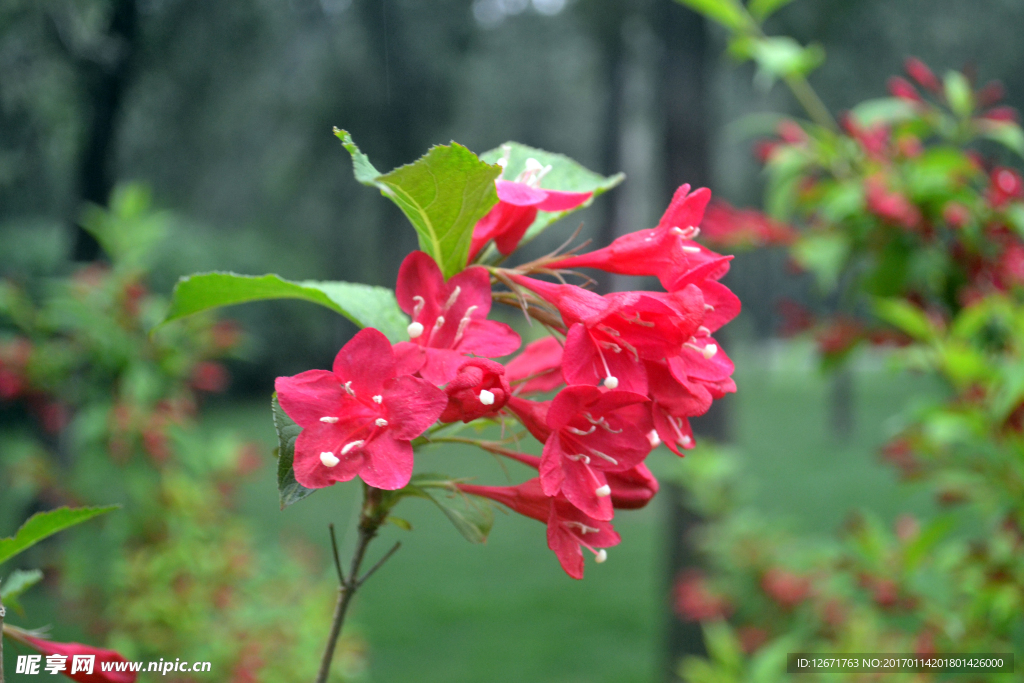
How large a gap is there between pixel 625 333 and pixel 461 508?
0.51ft

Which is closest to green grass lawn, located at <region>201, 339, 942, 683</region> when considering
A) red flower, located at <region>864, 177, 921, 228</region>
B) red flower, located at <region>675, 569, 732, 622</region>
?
red flower, located at <region>675, 569, 732, 622</region>

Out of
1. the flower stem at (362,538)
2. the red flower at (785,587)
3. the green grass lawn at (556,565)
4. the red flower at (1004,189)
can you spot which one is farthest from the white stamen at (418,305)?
the green grass lawn at (556,565)

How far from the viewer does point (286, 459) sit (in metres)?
0.35

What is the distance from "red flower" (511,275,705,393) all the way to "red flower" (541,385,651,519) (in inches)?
0.5

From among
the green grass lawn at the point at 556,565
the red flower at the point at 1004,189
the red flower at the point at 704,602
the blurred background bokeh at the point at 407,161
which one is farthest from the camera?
the green grass lawn at the point at 556,565

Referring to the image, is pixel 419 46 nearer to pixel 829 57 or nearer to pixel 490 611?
pixel 829 57

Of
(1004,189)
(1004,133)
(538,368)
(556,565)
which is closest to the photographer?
(538,368)

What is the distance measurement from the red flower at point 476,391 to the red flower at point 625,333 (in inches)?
1.4

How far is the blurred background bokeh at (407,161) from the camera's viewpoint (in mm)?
1611

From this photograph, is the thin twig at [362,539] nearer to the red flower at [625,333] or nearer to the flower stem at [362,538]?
the flower stem at [362,538]

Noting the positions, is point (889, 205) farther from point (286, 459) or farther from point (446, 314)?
point (286, 459)

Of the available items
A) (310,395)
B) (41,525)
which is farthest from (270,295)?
(41,525)

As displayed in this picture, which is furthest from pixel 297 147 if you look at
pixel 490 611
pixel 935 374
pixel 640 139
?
pixel 935 374

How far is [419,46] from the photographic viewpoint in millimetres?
2557
